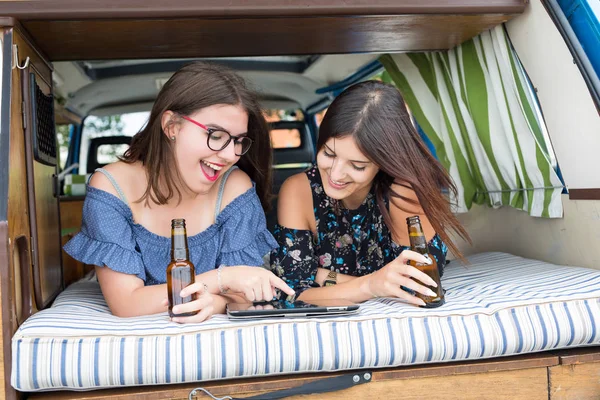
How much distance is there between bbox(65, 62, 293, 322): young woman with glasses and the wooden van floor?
0.26 metres

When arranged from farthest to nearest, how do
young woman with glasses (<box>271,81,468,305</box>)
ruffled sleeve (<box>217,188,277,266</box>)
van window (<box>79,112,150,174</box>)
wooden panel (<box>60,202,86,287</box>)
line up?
van window (<box>79,112,150,174</box>)
wooden panel (<box>60,202,86,287</box>)
ruffled sleeve (<box>217,188,277,266</box>)
young woman with glasses (<box>271,81,468,305</box>)

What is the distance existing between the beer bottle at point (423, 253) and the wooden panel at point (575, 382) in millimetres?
359

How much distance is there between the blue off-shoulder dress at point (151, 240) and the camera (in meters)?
2.01

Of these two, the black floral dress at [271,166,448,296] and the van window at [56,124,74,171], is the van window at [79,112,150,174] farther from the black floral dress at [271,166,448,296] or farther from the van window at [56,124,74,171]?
the black floral dress at [271,166,448,296]

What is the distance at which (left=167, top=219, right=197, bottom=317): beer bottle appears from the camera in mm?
1720

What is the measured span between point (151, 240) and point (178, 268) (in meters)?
0.44

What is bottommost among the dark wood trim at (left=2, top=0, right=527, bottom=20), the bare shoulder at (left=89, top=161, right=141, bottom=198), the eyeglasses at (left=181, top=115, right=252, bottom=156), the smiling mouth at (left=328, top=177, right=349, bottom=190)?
the smiling mouth at (left=328, top=177, right=349, bottom=190)

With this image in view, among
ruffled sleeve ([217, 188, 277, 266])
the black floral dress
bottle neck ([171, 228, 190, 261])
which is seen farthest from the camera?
the black floral dress

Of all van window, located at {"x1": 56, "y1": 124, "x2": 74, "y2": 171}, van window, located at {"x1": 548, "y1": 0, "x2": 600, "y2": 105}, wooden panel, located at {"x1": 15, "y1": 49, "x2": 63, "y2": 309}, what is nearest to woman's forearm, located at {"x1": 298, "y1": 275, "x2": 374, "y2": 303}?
wooden panel, located at {"x1": 15, "y1": 49, "x2": 63, "y2": 309}

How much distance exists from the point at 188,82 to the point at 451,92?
4.62 feet

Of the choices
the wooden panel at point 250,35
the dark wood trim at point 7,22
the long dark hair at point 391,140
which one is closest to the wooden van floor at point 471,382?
the long dark hair at point 391,140

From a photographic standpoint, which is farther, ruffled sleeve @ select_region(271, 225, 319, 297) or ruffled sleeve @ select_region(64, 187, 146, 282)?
ruffled sleeve @ select_region(271, 225, 319, 297)

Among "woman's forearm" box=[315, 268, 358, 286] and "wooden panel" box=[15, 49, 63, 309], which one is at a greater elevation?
"wooden panel" box=[15, 49, 63, 309]

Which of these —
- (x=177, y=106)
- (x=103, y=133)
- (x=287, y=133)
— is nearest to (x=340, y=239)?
(x=177, y=106)
